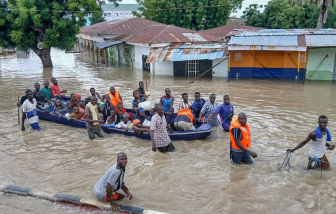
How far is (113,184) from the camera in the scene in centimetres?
549

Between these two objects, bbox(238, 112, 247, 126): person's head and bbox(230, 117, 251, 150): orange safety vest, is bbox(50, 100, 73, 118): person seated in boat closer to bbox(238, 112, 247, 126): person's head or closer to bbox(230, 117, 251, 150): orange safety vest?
bbox(230, 117, 251, 150): orange safety vest

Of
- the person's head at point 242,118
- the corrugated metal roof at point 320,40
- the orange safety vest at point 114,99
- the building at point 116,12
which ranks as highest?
the building at point 116,12

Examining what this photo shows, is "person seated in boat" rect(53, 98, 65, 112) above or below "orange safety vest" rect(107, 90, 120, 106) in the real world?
below

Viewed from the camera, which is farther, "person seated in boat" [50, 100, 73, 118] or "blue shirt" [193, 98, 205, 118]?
"person seated in boat" [50, 100, 73, 118]

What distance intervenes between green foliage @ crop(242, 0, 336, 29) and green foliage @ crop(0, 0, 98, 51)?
56.7ft

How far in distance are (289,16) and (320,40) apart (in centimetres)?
1273

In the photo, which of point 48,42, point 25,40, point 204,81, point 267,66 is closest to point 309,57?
point 267,66

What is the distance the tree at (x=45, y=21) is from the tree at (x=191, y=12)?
34.6 ft

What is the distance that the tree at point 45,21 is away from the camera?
74.4 ft

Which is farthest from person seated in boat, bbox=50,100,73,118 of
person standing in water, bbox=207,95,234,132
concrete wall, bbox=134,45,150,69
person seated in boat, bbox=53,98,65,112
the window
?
concrete wall, bbox=134,45,150,69

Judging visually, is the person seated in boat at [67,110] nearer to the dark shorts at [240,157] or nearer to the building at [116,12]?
the dark shorts at [240,157]

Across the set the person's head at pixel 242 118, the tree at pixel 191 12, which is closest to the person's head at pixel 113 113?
the person's head at pixel 242 118

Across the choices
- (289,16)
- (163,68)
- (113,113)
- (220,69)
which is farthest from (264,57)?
(113,113)

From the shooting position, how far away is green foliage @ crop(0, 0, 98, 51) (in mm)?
22688
